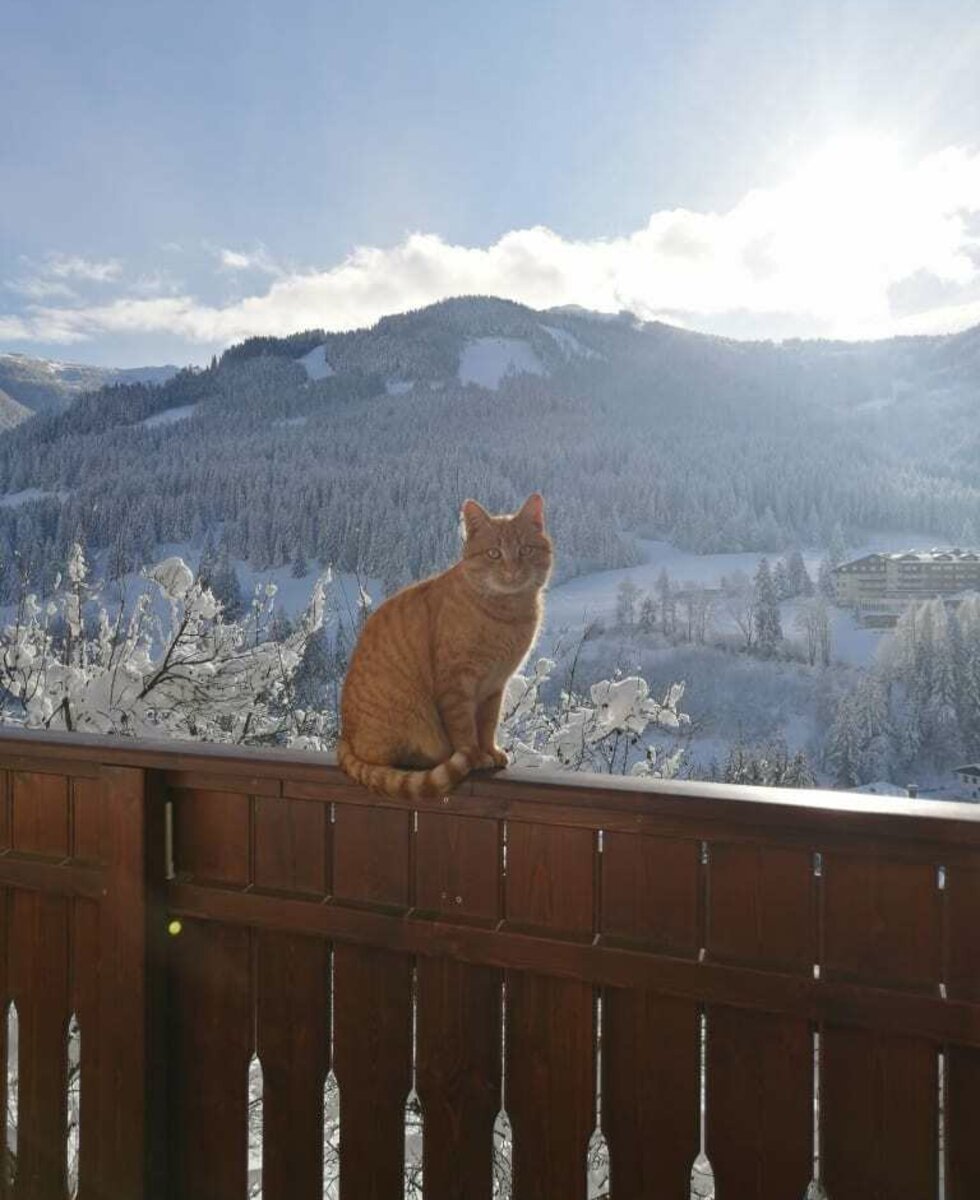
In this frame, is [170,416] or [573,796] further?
[170,416]

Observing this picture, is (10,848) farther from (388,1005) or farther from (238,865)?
(388,1005)

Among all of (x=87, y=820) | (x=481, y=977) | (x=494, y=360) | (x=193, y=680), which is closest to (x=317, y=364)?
(x=494, y=360)

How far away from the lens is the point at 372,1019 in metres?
1.10

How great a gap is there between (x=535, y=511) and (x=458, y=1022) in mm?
844

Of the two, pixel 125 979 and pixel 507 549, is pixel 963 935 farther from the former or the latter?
pixel 125 979

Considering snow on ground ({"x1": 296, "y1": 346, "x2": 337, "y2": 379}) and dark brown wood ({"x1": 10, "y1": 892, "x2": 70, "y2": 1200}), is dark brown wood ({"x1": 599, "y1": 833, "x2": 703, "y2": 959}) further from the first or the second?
snow on ground ({"x1": 296, "y1": 346, "x2": 337, "y2": 379})

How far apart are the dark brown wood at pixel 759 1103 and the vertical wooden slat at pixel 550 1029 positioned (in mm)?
149

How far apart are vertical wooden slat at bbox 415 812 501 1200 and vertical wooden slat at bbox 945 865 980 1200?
50 cm

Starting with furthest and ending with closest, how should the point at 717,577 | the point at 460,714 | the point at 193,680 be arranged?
the point at 717,577
the point at 193,680
the point at 460,714

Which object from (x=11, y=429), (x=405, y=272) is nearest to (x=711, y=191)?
(x=405, y=272)

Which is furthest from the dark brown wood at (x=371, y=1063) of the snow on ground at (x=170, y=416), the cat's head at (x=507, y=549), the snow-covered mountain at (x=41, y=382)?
the snow on ground at (x=170, y=416)

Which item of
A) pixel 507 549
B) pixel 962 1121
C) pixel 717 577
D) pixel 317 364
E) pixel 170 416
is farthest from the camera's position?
pixel 317 364

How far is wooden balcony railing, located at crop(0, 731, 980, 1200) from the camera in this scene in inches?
32.8

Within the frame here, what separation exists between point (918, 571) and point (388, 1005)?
1534 centimetres
